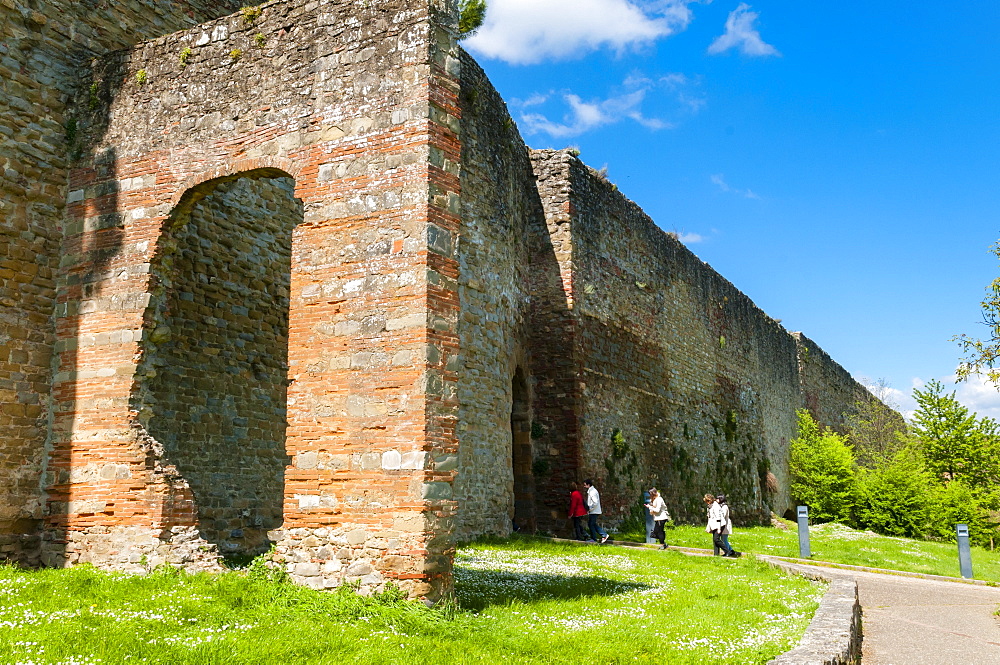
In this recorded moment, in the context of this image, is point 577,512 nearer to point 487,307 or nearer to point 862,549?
point 487,307

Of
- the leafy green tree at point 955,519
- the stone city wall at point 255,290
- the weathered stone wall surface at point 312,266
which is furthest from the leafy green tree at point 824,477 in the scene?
the weathered stone wall surface at point 312,266

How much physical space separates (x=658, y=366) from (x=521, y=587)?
35.6 ft

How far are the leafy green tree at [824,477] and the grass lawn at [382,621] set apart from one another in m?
15.8

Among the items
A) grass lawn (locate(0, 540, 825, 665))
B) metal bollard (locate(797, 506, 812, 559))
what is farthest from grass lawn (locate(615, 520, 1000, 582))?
grass lawn (locate(0, 540, 825, 665))

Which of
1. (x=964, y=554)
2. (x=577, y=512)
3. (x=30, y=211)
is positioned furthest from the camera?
(x=577, y=512)

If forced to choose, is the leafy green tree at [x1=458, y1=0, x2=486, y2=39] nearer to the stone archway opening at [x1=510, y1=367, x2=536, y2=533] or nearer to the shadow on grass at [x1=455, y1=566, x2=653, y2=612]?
the stone archway opening at [x1=510, y1=367, x2=536, y2=533]

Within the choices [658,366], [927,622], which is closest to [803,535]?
[658,366]

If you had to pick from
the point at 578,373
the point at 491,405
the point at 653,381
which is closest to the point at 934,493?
the point at 653,381

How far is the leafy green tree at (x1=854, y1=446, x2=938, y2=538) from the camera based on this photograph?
2169cm

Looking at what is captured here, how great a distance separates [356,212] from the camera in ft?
26.7

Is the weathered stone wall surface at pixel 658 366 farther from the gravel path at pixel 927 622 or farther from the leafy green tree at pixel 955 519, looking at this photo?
the gravel path at pixel 927 622

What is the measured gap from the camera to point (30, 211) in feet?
31.1

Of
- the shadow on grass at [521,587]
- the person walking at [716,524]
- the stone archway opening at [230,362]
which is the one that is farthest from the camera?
the person walking at [716,524]

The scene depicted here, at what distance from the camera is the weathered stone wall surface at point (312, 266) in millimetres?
7438
